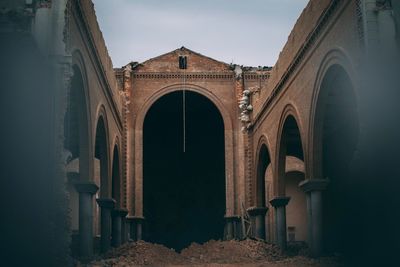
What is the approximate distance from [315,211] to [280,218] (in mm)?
4587

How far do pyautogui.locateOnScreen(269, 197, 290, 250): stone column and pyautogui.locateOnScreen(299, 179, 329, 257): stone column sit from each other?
152 inches

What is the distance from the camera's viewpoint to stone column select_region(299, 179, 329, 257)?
16.8m

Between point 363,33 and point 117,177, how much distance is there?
46.2ft

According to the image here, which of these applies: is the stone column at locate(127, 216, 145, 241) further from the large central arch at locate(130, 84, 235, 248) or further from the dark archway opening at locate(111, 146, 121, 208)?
the dark archway opening at locate(111, 146, 121, 208)

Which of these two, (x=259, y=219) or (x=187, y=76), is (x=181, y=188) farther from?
(x=259, y=219)

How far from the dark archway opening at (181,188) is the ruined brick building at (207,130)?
61mm

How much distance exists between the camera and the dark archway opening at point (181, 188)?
36.4 m

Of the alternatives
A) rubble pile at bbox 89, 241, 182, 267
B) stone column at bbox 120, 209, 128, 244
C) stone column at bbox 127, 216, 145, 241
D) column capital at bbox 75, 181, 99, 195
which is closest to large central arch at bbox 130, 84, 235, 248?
stone column at bbox 127, 216, 145, 241

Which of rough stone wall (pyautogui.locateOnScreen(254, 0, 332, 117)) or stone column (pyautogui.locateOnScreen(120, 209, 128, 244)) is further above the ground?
rough stone wall (pyautogui.locateOnScreen(254, 0, 332, 117))

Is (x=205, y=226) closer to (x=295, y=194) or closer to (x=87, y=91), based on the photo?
(x=295, y=194)

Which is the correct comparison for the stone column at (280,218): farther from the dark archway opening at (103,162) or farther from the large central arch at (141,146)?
the large central arch at (141,146)

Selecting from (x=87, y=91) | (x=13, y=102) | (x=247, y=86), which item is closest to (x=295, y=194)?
(x=247, y=86)

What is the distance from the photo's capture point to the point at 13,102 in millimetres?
11789

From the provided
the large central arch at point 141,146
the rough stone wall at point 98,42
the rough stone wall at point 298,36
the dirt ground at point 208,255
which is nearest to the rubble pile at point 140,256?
the dirt ground at point 208,255
